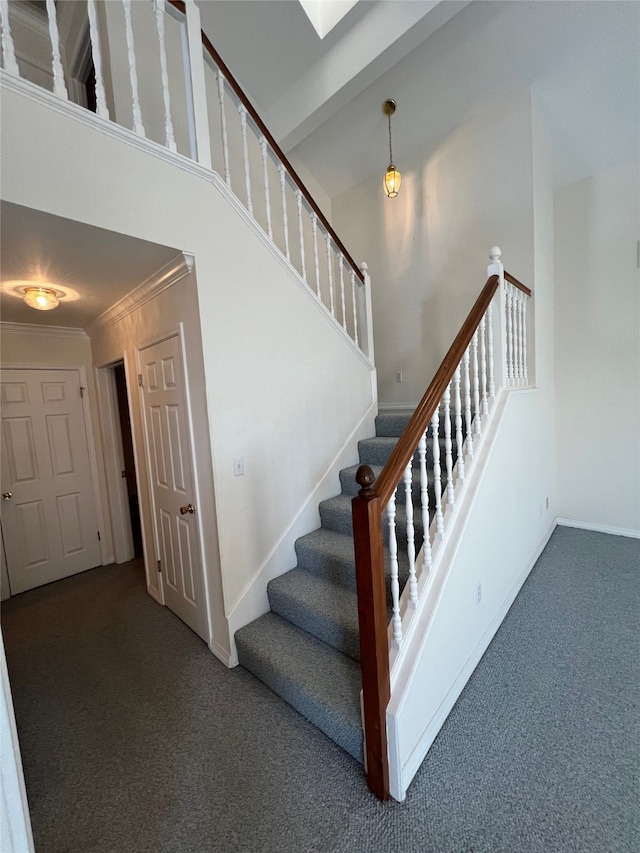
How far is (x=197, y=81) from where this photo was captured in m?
1.84

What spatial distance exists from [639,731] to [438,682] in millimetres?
881

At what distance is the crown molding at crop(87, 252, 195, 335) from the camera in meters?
1.86

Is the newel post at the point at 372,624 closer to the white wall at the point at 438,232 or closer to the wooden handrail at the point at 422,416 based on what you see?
the wooden handrail at the point at 422,416

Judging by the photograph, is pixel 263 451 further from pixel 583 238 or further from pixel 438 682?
pixel 583 238

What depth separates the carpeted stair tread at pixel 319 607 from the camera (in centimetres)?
180

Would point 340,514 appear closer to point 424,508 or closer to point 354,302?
point 424,508

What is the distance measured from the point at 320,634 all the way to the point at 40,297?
2508 millimetres

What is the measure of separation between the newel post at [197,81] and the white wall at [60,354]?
224cm

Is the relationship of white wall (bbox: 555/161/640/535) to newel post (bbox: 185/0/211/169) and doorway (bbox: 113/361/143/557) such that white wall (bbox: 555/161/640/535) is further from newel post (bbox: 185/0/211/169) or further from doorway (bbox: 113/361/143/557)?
doorway (bbox: 113/361/143/557)

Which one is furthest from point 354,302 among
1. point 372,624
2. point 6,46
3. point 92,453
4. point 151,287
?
point 92,453

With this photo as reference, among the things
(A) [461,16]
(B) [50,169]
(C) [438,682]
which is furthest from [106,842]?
(A) [461,16]

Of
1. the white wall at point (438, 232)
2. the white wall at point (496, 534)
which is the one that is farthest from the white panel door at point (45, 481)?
the white wall at point (496, 534)

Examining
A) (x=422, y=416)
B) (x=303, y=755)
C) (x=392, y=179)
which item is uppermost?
(x=392, y=179)

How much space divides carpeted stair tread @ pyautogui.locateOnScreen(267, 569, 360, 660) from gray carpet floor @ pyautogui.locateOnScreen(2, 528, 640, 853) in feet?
1.20
